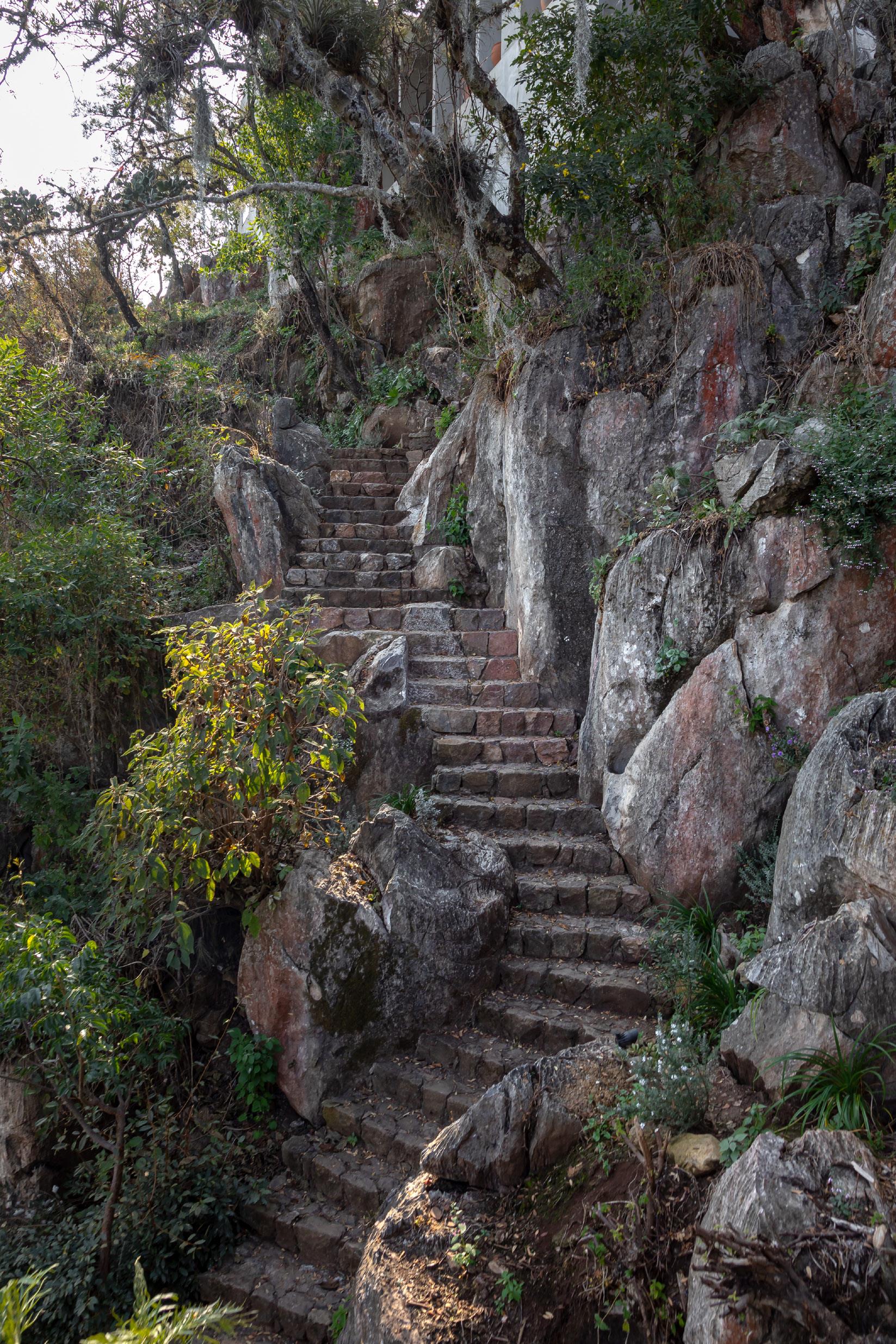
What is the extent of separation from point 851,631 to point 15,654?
5752mm

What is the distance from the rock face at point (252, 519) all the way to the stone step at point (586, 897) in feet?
13.9

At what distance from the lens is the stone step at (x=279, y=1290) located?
11.8 feet

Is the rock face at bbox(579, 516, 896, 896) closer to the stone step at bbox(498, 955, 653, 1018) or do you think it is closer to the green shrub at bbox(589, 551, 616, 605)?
the green shrub at bbox(589, 551, 616, 605)

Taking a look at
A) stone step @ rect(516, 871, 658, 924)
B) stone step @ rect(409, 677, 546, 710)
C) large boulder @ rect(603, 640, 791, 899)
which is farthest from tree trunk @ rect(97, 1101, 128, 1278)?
stone step @ rect(409, 677, 546, 710)

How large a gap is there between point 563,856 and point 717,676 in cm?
158

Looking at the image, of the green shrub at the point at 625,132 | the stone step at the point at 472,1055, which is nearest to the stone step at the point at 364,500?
the green shrub at the point at 625,132

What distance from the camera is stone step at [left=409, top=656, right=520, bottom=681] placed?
23.7 ft

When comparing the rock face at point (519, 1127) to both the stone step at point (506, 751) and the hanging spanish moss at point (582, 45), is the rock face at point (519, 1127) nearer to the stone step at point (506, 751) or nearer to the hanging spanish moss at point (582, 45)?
the stone step at point (506, 751)

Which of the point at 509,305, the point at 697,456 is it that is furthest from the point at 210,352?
the point at 697,456

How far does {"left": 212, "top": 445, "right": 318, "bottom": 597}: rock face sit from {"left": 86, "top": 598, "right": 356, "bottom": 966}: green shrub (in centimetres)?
317

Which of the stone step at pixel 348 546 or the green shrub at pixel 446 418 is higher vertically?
the green shrub at pixel 446 418

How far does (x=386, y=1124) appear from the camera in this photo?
4262 mm

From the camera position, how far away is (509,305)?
24.8 feet

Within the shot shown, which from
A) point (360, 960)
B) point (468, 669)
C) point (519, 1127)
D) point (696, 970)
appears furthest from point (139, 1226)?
point (468, 669)
